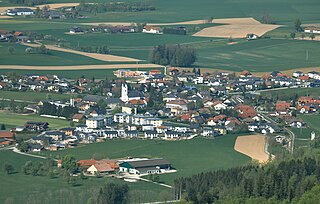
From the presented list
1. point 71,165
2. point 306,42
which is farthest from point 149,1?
point 71,165

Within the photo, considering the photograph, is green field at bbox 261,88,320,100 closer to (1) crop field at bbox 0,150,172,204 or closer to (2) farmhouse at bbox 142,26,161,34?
(1) crop field at bbox 0,150,172,204

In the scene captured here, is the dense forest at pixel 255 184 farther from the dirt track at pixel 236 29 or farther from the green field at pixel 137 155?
the dirt track at pixel 236 29

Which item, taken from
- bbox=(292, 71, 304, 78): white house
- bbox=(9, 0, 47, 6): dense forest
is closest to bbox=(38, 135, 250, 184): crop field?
bbox=(292, 71, 304, 78): white house

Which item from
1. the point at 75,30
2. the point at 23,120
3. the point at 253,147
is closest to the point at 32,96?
the point at 23,120

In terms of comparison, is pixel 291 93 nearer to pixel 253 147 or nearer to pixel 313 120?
pixel 313 120

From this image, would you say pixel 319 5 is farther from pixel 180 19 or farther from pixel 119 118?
pixel 119 118

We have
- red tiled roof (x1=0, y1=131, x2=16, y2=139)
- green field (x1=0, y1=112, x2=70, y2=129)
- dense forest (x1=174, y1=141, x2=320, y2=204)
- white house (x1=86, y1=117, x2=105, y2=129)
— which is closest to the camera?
dense forest (x1=174, y1=141, x2=320, y2=204)
